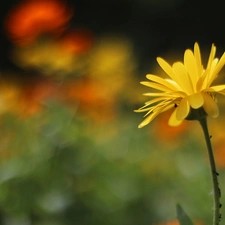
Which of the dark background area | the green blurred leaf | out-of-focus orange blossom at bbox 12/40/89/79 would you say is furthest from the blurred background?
the dark background area

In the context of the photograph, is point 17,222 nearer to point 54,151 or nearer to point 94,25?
point 54,151

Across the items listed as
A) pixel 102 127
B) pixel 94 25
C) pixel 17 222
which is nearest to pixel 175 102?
pixel 17 222

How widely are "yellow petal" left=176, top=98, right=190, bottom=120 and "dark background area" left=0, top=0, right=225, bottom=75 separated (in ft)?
11.2

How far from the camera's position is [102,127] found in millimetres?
1851

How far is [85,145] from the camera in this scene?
1.63 m

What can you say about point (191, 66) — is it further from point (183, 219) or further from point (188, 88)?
point (183, 219)

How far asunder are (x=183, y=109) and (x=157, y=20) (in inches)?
144

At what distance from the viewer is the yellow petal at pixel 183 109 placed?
2.10 feet

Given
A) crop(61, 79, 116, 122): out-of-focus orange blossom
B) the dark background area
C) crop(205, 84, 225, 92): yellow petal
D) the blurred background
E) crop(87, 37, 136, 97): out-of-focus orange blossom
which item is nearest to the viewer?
crop(205, 84, 225, 92): yellow petal

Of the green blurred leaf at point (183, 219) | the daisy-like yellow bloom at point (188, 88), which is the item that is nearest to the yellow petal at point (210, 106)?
the daisy-like yellow bloom at point (188, 88)

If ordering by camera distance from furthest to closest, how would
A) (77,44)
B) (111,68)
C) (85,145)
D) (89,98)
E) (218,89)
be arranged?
(111,68)
(77,44)
(89,98)
(85,145)
(218,89)

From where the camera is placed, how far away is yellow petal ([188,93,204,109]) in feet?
2.12

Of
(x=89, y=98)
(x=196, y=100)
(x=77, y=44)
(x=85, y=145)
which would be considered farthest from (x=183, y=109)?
(x=77, y=44)

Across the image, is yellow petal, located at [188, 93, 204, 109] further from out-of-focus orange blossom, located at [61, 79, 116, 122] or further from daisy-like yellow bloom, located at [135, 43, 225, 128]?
out-of-focus orange blossom, located at [61, 79, 116, 122]
